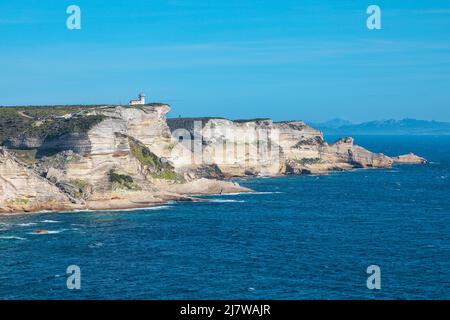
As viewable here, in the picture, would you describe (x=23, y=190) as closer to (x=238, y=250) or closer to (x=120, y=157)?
(x=120, y=157)

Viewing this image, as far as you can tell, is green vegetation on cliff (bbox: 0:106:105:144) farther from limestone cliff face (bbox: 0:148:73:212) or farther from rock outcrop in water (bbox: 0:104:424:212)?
limestone cliff face (bbox: 0:148:73:212)

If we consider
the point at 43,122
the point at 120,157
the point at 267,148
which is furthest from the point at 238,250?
the point at 267,148

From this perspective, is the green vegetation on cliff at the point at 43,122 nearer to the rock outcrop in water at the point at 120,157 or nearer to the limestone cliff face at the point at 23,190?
the rock outcrop in water at the point at 120,157

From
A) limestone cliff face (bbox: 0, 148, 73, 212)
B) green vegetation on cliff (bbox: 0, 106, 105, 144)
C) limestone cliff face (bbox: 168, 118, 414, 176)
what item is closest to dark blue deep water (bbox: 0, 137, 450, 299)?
limestone cliff face (bbox: 0, 148, 73, 212)

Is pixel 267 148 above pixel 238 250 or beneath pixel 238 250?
above
